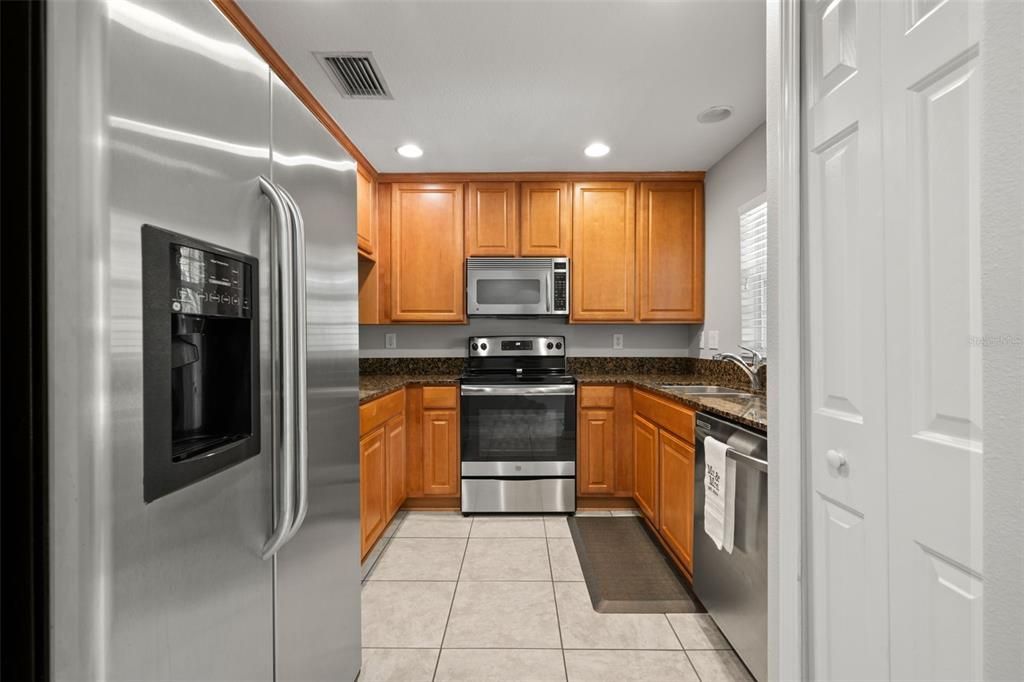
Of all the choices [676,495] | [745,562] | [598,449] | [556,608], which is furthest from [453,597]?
[598,449]

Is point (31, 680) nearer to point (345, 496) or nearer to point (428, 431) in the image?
point (345, 496)

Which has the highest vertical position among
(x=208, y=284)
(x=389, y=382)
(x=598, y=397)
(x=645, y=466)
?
(x=208, y=284)

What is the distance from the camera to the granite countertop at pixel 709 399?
1729mm

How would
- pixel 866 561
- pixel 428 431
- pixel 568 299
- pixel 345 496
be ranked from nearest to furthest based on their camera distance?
1. pixel 866 561
2. pixel 345 496
3. pixel 428 431
4. pixel 568 299

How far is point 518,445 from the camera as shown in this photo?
3.42 metres

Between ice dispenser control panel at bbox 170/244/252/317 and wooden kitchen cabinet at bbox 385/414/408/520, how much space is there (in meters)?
2.19

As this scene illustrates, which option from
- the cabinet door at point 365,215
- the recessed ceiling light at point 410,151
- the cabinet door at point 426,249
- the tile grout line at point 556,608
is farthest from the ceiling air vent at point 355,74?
the tile grout line at point 556,608

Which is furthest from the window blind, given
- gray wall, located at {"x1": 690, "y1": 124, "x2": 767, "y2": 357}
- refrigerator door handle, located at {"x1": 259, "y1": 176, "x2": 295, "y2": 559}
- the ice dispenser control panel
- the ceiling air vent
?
the ice dispenser control panel

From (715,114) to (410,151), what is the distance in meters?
1.80

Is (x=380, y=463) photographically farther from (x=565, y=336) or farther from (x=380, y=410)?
(x=565, y=336)

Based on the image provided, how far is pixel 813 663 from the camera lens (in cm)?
109

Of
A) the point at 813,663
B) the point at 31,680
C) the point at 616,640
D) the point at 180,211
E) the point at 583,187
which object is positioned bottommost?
the point at 616,640

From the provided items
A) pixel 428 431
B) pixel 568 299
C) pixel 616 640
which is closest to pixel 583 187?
pixel 568 299

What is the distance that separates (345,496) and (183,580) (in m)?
0.79
